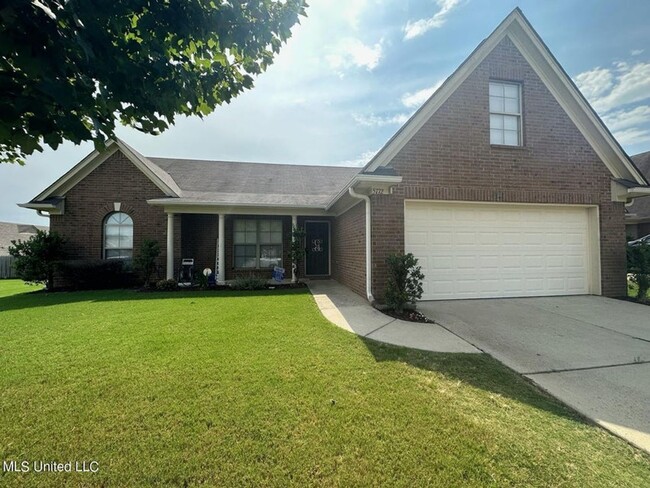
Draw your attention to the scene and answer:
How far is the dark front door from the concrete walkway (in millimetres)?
4571

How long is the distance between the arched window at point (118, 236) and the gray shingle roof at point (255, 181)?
2.40 meters

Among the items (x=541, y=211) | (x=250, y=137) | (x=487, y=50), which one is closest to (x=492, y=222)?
(x=541, y=211)

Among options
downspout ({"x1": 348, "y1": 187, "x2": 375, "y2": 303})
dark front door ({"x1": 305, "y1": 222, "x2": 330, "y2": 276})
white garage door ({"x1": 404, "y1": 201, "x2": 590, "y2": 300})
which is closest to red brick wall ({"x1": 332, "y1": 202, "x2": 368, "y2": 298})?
downspout ({"x1": 348, "y1": 187, "x2": 375, "y2": 303})

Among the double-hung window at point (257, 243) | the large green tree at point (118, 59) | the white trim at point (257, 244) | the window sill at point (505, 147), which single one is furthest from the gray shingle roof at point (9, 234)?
the window sill at point (505, 147)

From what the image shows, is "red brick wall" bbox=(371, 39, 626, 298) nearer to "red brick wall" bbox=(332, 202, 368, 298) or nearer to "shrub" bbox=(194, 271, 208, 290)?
"red brick wall" bbox=(332, 202, 368, 298)

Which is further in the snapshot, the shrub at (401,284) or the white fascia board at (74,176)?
the white fascia board at (74,176)

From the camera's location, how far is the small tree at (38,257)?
9.71 m

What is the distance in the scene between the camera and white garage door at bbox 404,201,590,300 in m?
7.39

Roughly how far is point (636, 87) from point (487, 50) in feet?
22.5

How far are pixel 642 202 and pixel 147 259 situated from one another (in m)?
29.0

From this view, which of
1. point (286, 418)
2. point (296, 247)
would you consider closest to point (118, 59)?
point (286, 418)

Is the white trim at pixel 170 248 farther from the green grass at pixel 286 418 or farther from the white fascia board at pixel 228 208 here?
the green grass at pixel 286 418

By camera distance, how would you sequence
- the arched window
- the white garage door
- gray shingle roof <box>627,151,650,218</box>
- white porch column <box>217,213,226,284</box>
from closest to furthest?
1. the white garage door
2. white porch column <box>217,213,226,284</box>
3. the arched window
4. gray shingle roof <box>627,151,650,218</box>

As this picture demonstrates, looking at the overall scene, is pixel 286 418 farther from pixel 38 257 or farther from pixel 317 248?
pixel 38 257
